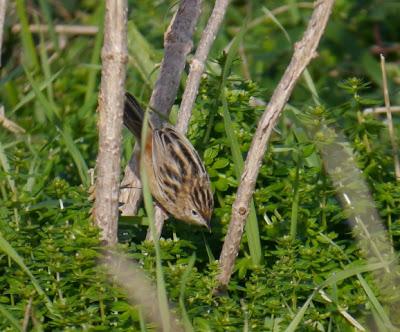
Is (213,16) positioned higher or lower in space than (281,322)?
higher

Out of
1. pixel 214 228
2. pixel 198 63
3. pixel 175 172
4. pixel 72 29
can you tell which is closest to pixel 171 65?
pixel 198 63

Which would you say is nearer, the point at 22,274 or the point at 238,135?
the point at 22,274

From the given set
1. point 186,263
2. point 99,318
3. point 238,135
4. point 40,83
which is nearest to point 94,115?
point 40,83

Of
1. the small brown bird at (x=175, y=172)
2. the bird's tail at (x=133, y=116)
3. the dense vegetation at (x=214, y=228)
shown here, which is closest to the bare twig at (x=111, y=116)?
the dense vegetation at (x=214, y=228)

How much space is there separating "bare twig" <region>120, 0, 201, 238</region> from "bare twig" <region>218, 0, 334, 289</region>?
62cm

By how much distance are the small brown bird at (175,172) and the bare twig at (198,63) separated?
0.44ft

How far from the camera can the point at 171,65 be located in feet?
16.9

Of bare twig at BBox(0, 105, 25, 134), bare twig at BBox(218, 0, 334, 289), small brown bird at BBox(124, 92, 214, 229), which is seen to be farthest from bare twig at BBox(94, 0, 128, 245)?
bare twig at BBox(0, 105, 25, 134)

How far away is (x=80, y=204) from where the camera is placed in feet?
15.6

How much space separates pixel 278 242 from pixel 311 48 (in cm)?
91

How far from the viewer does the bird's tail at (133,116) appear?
542 cm

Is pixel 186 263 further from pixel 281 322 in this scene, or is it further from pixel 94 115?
pixel 94 115

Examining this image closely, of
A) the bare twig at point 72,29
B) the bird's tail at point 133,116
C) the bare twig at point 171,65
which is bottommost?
the bird's tail at point 133,116

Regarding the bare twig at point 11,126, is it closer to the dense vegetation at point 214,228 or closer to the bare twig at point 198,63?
the dense vegetation at point 214,228
